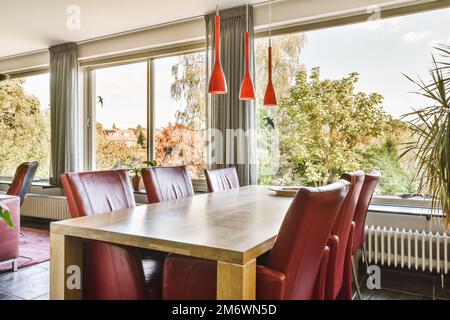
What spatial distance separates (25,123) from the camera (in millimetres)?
5777

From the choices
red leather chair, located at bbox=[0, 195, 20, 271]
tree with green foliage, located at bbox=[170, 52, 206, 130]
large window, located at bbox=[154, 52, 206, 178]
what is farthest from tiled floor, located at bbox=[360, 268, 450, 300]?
red leather chair, located at bbox=[0, 195, 20, 271]

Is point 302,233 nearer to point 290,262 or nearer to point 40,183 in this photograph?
point 290,262

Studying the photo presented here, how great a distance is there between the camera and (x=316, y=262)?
4.58 feet

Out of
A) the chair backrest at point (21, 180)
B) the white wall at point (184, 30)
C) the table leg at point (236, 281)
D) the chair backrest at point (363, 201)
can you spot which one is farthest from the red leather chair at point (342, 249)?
the chair backrest at point (21, 180)

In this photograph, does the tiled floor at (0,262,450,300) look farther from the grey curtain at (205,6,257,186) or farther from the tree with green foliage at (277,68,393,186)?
the grey curtain at (205,6,257,186)

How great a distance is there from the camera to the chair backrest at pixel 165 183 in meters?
2.53

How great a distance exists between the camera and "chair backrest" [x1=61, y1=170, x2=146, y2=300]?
149 cm

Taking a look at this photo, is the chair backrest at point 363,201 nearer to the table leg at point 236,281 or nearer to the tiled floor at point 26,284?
the table leg at point 236,281

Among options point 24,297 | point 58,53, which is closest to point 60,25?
point 58,53

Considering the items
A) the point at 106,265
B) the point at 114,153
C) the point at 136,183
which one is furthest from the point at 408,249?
the point at 114,153

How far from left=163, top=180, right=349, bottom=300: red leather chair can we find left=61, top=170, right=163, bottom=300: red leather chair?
0.56ft
